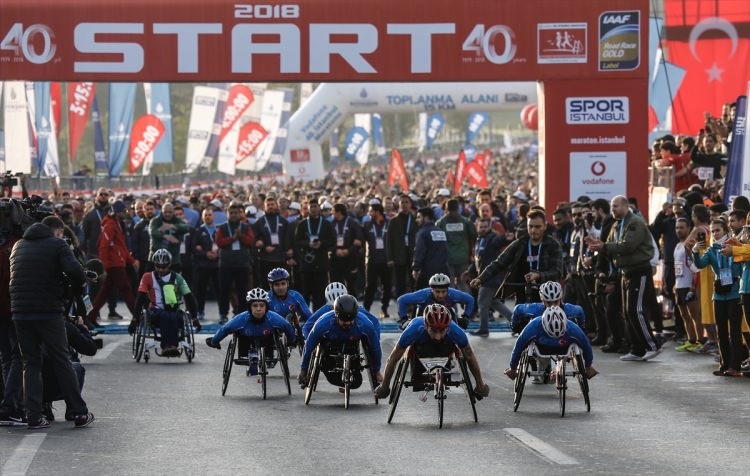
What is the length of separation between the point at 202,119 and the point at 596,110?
3443 cm

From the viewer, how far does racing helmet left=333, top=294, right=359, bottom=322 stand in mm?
14844

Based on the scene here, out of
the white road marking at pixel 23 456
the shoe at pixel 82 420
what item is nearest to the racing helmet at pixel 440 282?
the shoe at pixel 82 420

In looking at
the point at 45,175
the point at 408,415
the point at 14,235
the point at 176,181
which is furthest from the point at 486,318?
the point at 176,181

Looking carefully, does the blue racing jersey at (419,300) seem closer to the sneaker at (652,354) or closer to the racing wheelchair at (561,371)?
the racing wheelchair at (561,371)

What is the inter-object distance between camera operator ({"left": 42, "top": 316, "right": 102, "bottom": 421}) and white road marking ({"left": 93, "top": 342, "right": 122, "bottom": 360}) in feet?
17.0

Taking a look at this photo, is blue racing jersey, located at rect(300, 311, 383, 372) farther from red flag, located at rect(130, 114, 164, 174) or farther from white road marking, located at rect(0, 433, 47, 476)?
red flag, located at rect(130, 114, 164, 174)

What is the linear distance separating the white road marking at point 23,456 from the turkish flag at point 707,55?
22277mm

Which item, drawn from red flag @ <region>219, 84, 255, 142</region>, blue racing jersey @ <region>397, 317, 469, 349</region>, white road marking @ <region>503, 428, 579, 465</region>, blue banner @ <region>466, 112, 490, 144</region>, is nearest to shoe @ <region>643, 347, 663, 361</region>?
blue racing jersey @ <region>397, 317, 469, 349</region>

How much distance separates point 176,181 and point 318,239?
4917cm

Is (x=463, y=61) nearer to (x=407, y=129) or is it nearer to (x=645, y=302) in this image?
(x=645, y=302)

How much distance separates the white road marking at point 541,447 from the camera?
37.1 ft

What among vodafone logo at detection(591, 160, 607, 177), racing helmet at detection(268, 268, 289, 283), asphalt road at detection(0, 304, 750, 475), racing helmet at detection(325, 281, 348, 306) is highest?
vodafone logo at detection(591, 160, 607, 177)

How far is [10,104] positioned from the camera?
45312 millimetres

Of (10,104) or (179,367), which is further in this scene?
(10,104)
